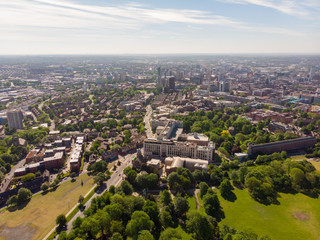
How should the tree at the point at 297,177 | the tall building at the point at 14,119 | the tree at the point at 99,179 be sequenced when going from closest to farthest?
1. the tree at the point at 297,177
2. the tree at the point at 99,179
3. the tall building at the point at 14,119

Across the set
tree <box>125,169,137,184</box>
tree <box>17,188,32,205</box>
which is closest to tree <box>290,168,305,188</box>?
tree <box>125,169,137,184</box>

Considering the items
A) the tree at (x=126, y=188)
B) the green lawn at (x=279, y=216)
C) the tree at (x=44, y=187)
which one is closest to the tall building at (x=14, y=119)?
the tree at (x=44, y=187)

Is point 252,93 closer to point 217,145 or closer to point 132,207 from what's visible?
point 217,145

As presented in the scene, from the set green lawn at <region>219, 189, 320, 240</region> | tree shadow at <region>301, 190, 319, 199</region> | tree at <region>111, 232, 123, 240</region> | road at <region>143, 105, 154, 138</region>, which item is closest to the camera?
tree at <region>111, 232, 123, 240</region>

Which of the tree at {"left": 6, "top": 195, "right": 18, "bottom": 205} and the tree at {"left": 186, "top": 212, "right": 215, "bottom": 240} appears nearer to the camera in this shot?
the tree at {"left": 186, "top": 212, "right": 215, "bottom": 240}

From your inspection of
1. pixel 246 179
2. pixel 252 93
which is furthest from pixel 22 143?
pixel 252 93

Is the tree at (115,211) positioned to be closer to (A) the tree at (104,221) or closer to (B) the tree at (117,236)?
(A) the tree at (104,221)

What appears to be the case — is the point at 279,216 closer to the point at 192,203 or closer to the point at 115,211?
the point at 192,203

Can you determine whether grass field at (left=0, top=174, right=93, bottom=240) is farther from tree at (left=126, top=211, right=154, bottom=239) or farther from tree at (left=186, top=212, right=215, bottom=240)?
tree at (left=186, top=212, right=215, bottom=240)
